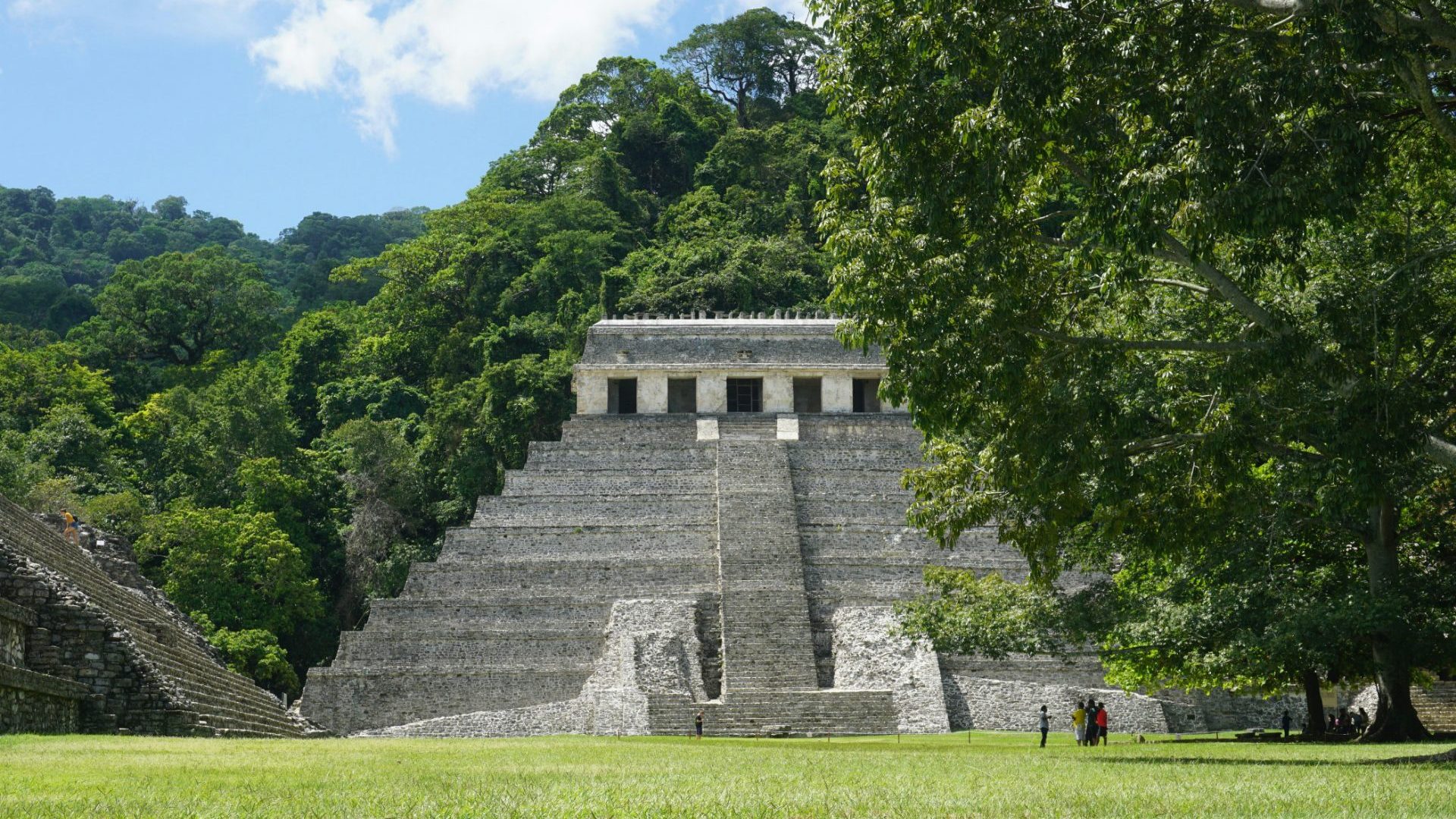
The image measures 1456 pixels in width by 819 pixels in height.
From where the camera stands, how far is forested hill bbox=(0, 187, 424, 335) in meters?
74.2

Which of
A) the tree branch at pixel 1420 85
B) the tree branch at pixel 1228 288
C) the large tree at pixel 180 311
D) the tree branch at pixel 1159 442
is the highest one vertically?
the large tree at pixel 180 311

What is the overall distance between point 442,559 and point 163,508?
1414 centimetres

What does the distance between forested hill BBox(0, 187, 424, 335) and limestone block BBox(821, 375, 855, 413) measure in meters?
35.4

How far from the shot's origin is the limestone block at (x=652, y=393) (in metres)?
41.0

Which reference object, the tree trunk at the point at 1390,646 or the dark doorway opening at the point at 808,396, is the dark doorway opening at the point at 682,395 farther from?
the tree trunk at the point at 1390,646

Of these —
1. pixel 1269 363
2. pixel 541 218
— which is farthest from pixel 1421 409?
pixel 541 218

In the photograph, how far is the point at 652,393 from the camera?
41.0 metres

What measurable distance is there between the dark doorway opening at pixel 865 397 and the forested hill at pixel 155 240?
35.2 metres

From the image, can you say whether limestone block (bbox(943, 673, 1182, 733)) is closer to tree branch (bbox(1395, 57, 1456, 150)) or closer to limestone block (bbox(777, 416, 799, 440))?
limestone block (bbox(777, 416, 799, 440))

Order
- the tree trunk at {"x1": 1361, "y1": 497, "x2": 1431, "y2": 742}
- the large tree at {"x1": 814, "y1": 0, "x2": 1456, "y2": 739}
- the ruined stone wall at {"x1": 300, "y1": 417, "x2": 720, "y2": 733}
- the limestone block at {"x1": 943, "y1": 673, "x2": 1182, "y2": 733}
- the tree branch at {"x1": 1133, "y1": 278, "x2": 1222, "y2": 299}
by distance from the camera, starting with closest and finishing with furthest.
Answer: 1. the large tree at {"x1": 814, "y1": 0, "x2": 1456, "y2": 739}
2. the tree branch at {"x1": 1133, "y1": 278, "x2": 1222, "y2": 299}
3. the tree trunk at {"x1": 1361, "y1": 497, "x2": 1431, "y2": 742}
4. the limestone block at {"x1": 943, "y1": 673, "x2": 1182, "y2": 733}
5. the ruined stone wall at {"x1": 300, "y1": 417, "x2": 720, "y2": 733}

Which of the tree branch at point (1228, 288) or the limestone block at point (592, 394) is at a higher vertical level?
the limestone block at point (592, 394)

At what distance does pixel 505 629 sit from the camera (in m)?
29.0

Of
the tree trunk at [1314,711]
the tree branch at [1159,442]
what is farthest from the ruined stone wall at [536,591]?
the tree branch at [1159,442]

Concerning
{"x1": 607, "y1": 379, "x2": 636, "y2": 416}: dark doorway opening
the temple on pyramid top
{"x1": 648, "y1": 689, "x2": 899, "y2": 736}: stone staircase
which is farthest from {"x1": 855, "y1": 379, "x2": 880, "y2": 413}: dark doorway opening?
{"x1": 648, "y1": 689, "x2": 899, "y2": 736}: stone staircase
